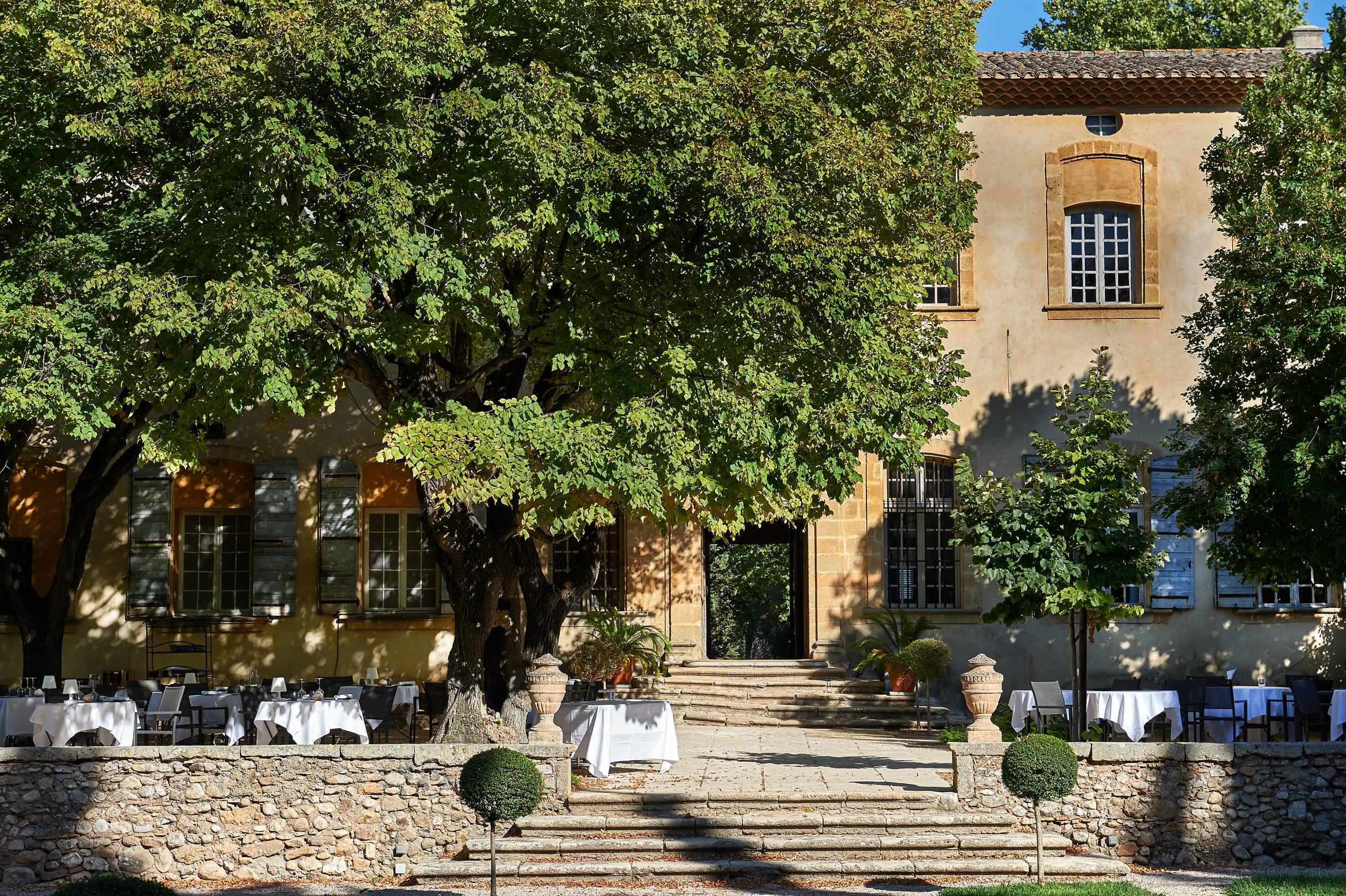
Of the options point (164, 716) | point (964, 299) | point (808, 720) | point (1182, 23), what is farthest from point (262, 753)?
point (1182, 23)

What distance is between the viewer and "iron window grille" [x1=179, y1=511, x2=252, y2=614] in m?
18.8

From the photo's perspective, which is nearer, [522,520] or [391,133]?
[391,133]

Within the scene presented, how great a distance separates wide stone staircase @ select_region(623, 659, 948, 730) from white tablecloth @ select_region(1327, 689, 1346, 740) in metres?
4.44

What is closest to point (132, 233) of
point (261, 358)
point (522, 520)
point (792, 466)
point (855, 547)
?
point (261, 358)

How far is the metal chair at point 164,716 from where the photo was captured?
544 inches

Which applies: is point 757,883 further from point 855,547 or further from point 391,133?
point 855,547

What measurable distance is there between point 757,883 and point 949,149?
7541 millimetres

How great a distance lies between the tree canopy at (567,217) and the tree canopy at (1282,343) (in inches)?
125

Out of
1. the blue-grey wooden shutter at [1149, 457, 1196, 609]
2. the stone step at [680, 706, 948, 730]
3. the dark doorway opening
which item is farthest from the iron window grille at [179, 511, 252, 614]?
the blue-grey wooden shutter at [1149, 457, 1196, 609]

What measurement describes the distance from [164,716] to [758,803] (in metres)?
6.32

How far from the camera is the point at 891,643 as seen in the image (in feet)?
59.5

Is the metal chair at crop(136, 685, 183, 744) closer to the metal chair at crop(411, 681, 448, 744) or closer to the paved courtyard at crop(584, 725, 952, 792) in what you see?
the metal chair at crop(411, 681, 448, 744)

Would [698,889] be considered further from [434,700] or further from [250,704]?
[250,704]

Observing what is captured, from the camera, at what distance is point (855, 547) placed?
1862 cm
